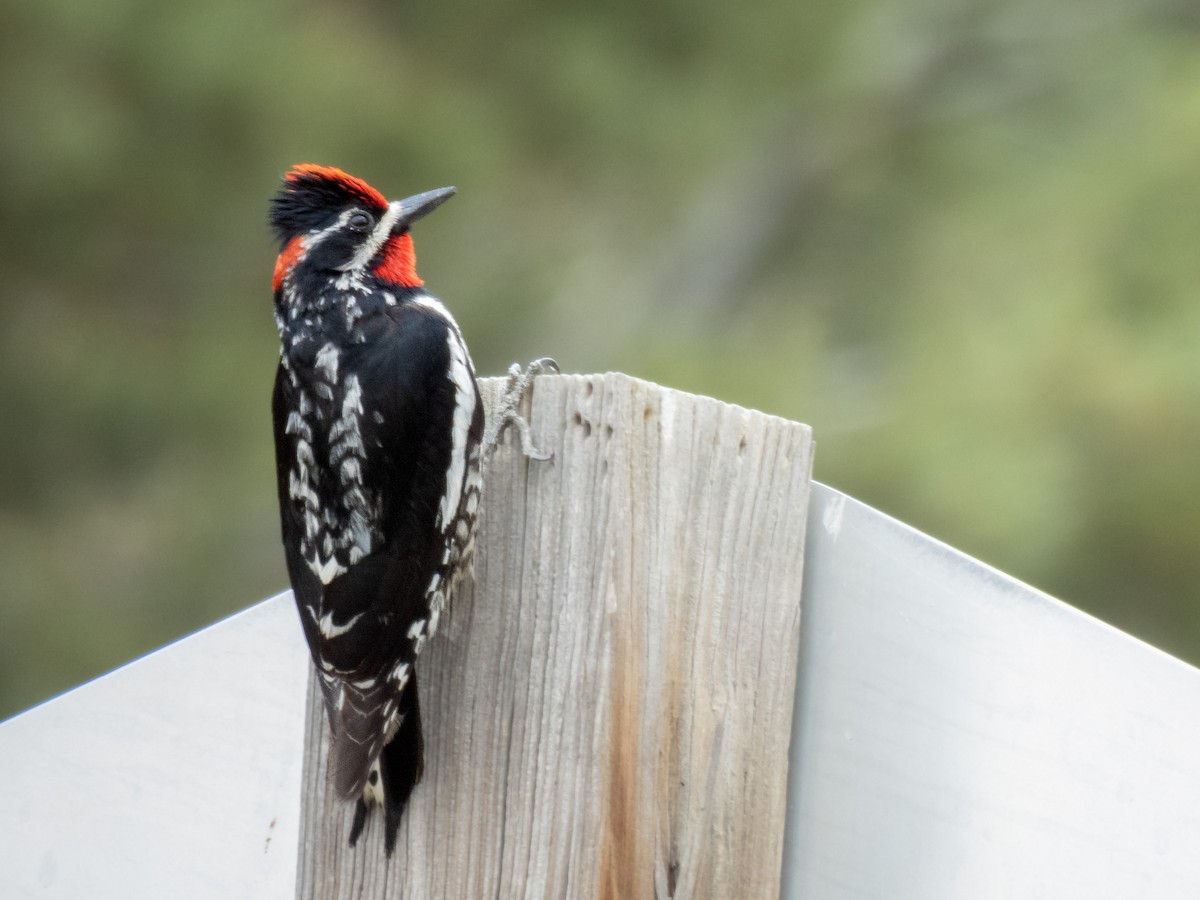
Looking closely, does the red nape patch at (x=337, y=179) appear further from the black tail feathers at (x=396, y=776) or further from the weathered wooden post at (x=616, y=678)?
the black tail feathers at (x=396, y=776)

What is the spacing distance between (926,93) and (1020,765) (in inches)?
165

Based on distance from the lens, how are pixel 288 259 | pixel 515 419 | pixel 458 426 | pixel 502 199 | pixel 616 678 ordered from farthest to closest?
pixel 502 199, pixel 288 259, pixel 458 426, pixel 515 419, pixel 616 678

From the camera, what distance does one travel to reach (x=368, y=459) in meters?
2.06

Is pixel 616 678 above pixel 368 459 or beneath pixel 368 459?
beneath

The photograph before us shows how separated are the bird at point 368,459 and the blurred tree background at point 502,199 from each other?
198cm

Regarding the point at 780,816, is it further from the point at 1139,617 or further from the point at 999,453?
the point at 1139,617

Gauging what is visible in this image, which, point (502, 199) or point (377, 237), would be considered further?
point (502, 199)

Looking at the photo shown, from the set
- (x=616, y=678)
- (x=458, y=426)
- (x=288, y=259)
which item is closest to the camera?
(x=616, y=678)

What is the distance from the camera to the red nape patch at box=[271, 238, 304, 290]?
2518 mm

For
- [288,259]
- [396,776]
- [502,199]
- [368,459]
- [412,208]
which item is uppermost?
[502,199]

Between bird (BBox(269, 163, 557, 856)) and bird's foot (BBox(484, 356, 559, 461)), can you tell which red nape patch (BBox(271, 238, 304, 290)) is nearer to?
bird (BBox(269, 163, 557, 856))

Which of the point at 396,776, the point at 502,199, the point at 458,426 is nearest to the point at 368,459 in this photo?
the point at 458,426

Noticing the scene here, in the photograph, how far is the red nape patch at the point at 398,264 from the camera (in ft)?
8.26

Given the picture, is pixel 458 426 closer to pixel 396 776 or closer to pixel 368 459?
pixel 368 459
